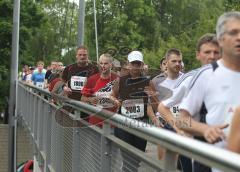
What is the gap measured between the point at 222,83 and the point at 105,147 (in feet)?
4.13

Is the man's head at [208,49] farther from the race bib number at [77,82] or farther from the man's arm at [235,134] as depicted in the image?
the race bib number at [77,82]

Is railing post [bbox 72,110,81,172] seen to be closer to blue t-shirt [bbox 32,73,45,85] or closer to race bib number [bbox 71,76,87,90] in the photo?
race bib number [bbox 71,76,87,90]

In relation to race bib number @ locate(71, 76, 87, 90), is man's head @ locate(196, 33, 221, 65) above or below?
above

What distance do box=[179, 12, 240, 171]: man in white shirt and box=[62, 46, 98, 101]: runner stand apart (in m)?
5.41

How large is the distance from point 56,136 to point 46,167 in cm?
98

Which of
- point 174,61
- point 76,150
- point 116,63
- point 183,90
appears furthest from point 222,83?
point 116,63

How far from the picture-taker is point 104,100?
25.1 ft

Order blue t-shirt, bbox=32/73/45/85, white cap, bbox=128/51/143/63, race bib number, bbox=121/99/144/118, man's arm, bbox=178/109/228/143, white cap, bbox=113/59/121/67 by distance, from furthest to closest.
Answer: blue t-shirt, bbox=32/73/45/85, white cap, bbox=113/59/121/67, white cap, bbox=128/51/143/63, race bib number, bbox=121/99/144/118, man's arm, bbox=178/109/228/143

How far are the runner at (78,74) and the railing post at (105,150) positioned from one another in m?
4.57

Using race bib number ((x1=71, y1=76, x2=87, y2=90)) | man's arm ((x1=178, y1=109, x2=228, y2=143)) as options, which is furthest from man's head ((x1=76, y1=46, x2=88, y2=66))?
man's arm ((x1=178, y1=109, x2=228, y2=143))

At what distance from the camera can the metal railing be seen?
8.34 feet

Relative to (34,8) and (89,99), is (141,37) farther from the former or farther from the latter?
(89,99)

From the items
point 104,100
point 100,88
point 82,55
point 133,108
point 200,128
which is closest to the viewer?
point 200,128

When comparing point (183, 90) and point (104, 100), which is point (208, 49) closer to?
point (183, 90)
